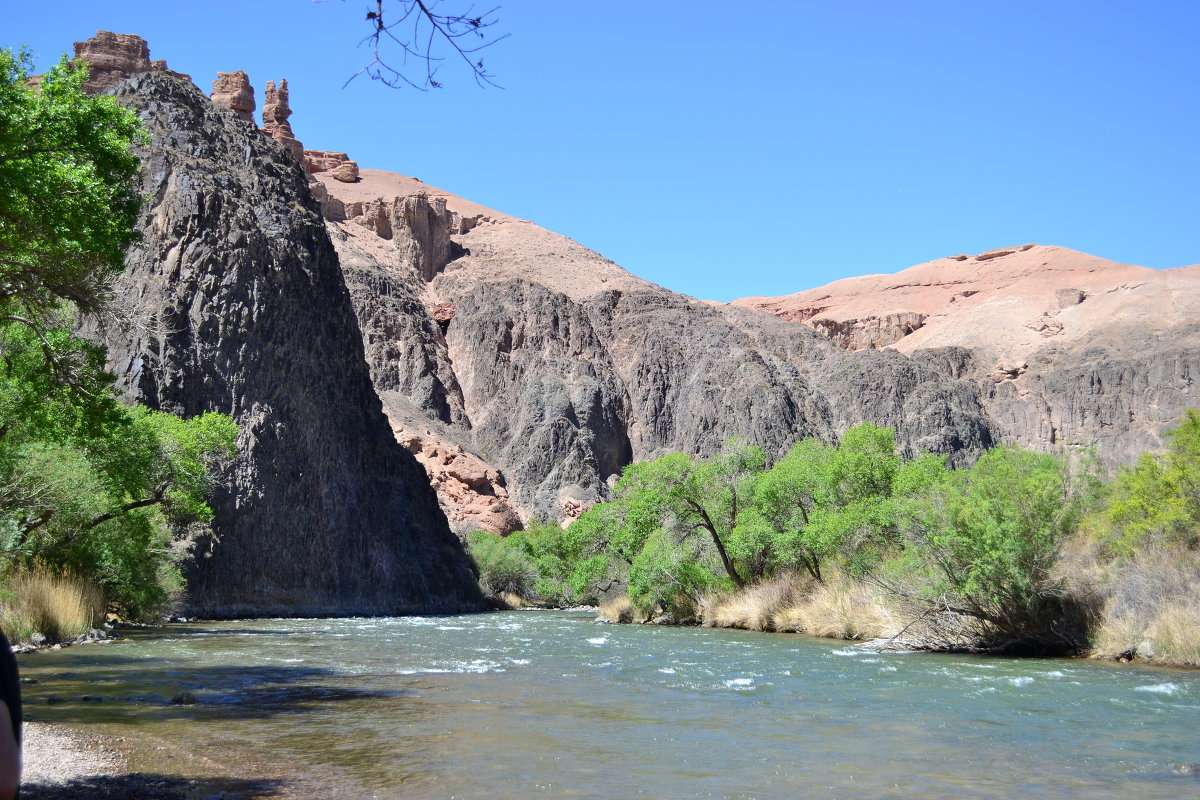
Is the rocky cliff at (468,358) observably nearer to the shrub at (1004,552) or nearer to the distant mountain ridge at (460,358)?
the distant mountain ridge at (460,358)

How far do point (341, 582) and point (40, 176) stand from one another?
43919 millimetres

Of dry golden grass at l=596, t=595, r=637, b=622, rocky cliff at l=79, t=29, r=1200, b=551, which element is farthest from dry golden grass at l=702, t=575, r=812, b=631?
rocky cliff at l=79, t=29, r=1200, b=551

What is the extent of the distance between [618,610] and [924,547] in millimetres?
19933

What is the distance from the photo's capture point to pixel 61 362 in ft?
45.1

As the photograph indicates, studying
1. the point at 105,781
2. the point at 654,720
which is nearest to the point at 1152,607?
the point at 654,720

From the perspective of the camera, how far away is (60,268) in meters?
12.3

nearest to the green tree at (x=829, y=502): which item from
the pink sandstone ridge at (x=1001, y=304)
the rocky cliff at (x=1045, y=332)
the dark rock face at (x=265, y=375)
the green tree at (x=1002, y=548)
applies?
the green tree at (x=1002, y=548)

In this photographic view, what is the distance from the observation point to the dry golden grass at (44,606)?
20219 mm

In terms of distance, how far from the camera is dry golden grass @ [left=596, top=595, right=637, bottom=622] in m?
40.9

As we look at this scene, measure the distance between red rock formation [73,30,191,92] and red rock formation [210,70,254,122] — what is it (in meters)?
8.56

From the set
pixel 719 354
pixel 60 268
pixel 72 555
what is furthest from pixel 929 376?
pixel 60 268

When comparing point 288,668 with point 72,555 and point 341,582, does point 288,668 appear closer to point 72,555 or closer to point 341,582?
point 72,555

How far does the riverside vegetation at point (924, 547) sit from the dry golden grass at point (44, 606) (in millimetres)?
19505

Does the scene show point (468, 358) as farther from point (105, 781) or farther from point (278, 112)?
point (105, 781)
